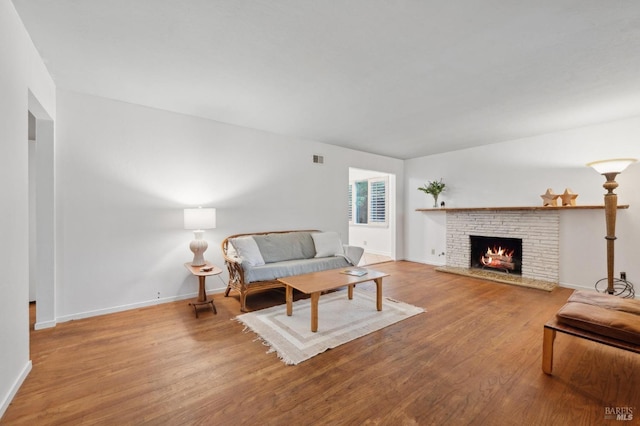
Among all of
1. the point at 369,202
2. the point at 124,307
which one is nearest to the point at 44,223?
the point at 124,307

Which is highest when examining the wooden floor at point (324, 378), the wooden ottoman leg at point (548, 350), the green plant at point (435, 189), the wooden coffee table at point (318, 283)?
the green plant at point (435, 189)

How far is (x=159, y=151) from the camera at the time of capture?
347cm

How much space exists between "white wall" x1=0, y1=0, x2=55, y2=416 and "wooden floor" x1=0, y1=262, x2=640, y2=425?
230 mm

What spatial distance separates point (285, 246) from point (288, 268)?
2.13ft

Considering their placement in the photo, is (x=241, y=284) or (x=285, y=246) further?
(x=285, y=246)

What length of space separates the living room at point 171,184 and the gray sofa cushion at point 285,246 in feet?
1.09

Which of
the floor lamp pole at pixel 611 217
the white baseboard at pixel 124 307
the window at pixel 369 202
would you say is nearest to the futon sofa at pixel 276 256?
the white baseboard at pixel 124 307

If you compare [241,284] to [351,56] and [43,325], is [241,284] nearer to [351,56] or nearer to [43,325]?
[43,325]

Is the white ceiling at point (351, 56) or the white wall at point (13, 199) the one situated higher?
the white ceiling at point (351, 56)

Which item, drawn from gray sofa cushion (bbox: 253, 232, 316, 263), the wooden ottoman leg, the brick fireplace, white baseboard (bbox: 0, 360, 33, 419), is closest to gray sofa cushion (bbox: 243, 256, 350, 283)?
gray sofa cushion (bbox: 253, 232, 316, 263)

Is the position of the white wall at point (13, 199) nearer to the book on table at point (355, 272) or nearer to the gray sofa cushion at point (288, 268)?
the gray sofa cushion at point (288, 268)

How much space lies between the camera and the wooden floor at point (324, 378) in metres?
1.58

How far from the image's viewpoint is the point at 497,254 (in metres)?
5.10

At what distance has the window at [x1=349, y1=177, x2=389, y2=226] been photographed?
7.03m
